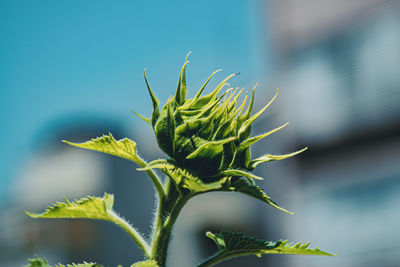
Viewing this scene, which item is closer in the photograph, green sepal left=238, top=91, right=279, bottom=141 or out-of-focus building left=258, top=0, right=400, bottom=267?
green sepal left=238, top=91, right=279, bottom=141

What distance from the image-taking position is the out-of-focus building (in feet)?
31.3

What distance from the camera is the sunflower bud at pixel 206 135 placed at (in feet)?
1.70

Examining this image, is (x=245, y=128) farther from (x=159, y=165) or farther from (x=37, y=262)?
(x=37, y=262)

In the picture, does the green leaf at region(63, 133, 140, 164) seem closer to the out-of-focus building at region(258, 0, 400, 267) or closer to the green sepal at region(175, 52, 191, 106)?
the green sepal at region(175, 52, 191, 106)

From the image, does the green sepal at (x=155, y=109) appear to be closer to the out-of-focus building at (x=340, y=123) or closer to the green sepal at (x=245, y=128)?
the green sepal at (x=245, y=128)

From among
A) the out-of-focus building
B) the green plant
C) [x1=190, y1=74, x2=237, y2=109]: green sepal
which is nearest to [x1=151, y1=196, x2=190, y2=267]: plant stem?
the green plant

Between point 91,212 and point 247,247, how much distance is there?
196 mm

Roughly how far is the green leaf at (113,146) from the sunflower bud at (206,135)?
4 cm

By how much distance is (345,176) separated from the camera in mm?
10367

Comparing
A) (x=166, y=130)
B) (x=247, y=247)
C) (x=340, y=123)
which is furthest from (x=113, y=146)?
(x=340, y=123)

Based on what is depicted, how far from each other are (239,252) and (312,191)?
10.4 meters

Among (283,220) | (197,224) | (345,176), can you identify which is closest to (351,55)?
(345,176)

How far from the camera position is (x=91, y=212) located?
572 millimetres

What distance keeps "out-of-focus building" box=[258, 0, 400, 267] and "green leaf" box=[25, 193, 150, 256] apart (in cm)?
925
